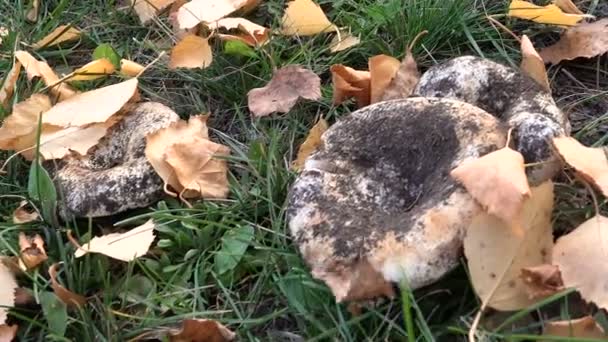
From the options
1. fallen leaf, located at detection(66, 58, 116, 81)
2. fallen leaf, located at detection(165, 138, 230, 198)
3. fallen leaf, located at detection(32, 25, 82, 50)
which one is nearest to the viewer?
fallen leaf, located at detection(165, 138, 230, 198)

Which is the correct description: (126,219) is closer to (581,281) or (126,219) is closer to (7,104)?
(7,104)

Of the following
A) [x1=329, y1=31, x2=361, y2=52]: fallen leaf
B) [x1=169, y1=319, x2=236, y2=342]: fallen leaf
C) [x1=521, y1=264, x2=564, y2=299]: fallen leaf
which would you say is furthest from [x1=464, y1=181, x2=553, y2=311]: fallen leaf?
[x1=329, y1=31, x2=361, y2=52]: fallen leaf

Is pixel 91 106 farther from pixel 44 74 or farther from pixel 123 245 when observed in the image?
pixel 123 245

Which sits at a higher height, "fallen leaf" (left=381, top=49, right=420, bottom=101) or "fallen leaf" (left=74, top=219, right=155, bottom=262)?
"fallen leaf" (left=381, top=49, right=420, bottom=101)

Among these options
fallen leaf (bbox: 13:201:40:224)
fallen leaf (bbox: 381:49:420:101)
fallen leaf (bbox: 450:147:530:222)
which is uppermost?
fallen leaf (bbox: 450:147:530:222)

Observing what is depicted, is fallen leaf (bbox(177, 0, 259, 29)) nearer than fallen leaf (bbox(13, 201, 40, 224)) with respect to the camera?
No

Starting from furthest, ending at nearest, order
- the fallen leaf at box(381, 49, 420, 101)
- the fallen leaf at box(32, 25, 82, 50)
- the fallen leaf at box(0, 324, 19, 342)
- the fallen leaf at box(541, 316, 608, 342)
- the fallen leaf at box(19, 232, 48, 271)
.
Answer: the fallen leaf at box(32, 25, 82, 50), the fallen leaf at box(381, 49, 420, 101), the fallen leaf at box(19, 232, 48, 271), the fallen leaf at box(0, 324, 19, 342), the fallen leaf at box(541, 316, 608, 342)

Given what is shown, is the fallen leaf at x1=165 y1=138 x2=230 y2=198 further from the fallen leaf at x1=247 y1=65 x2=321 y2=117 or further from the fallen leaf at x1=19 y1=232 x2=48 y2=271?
the fallen leaf at x1=19 y1=232 x2=48 y2=271

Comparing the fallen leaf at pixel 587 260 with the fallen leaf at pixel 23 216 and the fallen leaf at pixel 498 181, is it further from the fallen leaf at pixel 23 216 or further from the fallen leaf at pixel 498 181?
the fallen leaf at pixel 23 216

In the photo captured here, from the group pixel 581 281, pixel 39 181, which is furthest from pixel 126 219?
pixel 581 281
